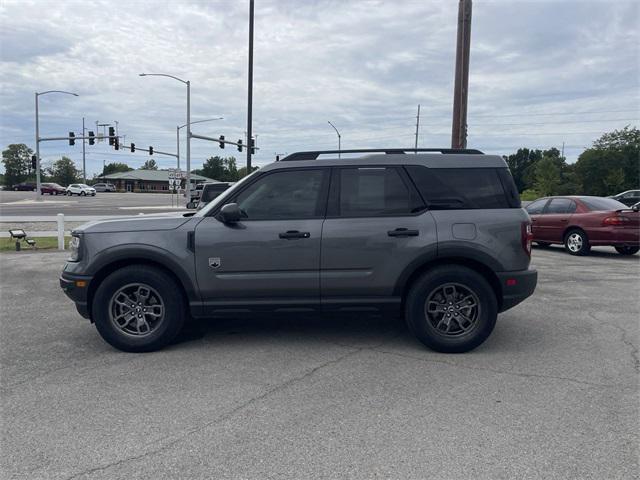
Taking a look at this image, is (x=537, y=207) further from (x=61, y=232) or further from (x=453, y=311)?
(x=61, y=232)

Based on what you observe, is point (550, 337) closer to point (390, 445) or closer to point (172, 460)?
point (390, 445)

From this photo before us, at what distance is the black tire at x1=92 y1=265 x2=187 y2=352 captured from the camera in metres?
4.89

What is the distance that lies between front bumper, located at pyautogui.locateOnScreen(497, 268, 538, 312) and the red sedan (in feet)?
25.6

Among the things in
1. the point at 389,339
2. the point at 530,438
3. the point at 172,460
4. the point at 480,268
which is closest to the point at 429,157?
the point at 480,268

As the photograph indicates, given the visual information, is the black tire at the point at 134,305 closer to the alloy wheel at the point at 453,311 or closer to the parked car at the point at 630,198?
the alloy wheel at the point at 453,311

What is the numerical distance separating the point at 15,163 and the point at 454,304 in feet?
413

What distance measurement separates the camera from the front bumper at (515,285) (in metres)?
4.90

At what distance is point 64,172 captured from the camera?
124875 millimetres

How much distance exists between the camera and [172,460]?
2.99m

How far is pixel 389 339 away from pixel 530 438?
2.24 meters

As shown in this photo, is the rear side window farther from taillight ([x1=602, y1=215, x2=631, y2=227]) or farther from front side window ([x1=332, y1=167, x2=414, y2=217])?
taillight ([x1=602, y1=215, x2=631, y2=227])

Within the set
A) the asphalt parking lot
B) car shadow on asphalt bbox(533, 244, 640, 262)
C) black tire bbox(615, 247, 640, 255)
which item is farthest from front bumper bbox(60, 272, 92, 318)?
black tire bbox(615, 247, 640, 255)

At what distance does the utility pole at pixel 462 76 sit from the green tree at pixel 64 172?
5075 inches

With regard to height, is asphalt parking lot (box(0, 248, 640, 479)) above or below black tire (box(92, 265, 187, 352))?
below
